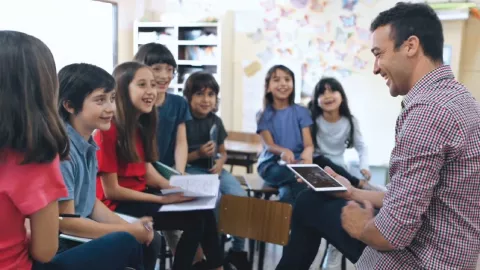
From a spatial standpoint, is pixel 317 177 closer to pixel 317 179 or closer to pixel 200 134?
pixel 317 179

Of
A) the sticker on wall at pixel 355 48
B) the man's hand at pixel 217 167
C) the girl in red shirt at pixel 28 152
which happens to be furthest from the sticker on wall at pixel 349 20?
the girl in red shirt at pixel 28 152

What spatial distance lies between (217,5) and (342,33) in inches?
52.1

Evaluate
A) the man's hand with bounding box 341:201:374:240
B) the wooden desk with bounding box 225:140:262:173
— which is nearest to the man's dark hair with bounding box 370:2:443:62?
the man's hand with bounding box 341:201:374:240

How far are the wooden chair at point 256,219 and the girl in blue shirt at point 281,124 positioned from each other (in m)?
0.77

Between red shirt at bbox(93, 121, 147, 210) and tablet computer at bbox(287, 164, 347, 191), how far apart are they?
717 millimetres

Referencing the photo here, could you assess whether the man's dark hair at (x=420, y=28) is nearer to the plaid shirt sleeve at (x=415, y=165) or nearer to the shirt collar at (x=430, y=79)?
the shirt collar at (x=430, y=79)

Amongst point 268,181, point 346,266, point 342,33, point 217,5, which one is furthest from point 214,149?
point 217,5

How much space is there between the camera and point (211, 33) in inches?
171

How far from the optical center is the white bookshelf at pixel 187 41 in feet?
14.2

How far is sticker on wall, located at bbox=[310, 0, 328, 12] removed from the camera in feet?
13.3

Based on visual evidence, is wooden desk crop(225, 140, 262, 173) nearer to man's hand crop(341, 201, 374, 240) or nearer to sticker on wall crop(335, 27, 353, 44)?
sticker on wall crop(335, 27, 353, 44)

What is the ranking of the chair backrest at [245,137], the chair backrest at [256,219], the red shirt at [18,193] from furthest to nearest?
the chair backrest at [245,137]
the chair backrest at [256,219]
the red shirt at [18,193]

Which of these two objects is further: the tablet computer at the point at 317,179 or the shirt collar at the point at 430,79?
the tablet computer at the point at 317,179

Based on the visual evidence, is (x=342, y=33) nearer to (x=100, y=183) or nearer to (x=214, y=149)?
(x=214, y=149)
